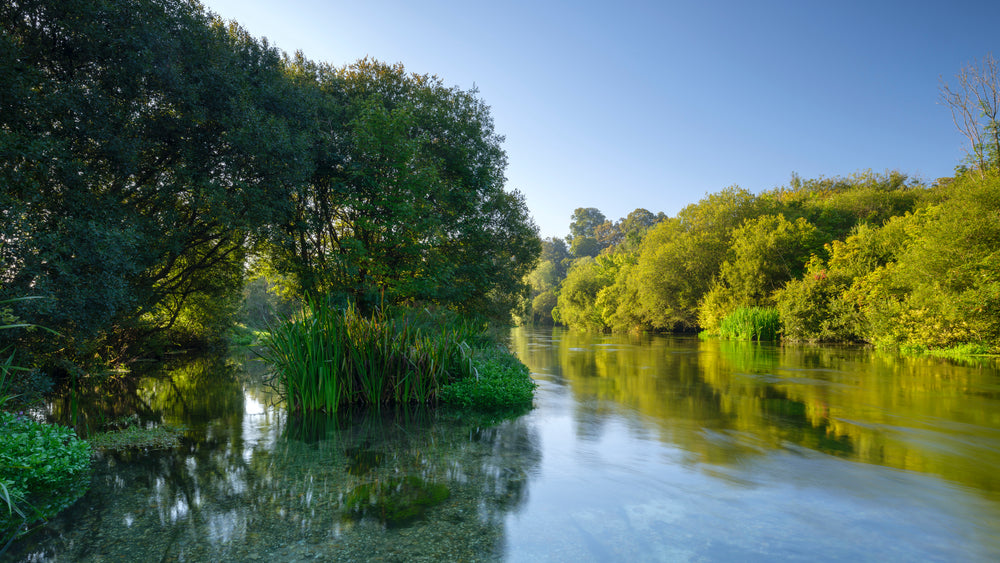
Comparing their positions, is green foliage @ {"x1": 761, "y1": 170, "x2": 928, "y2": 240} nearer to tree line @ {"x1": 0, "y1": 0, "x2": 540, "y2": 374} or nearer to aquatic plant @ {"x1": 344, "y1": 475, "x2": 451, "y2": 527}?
tree line @ {"x1": 0, "y1": 0, "x2": 540, "y2": 374}

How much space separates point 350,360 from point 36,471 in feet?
12.6

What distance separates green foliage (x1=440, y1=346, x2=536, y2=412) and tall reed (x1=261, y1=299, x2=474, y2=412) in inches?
13.0

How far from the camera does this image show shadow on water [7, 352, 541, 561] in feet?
10.5

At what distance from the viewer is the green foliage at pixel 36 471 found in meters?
3.61

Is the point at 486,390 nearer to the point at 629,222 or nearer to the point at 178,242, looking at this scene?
the point at 178,242

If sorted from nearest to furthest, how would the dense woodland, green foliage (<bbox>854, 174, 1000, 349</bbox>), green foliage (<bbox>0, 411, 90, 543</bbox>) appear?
1. green foliage (<bbox>0, 411, 90, 543</bbox>)
2. green foliage (<bbox>854, 174, 1000, 349</bbox>)
3. the dense woodland

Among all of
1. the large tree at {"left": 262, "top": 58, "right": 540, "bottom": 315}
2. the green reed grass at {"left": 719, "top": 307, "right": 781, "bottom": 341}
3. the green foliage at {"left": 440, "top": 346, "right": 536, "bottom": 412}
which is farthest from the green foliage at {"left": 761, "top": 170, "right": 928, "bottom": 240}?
A: the green foliage at {"left": 440, "top": 346, "right": 536, "bottom": 412}

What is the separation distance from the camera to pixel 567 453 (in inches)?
223

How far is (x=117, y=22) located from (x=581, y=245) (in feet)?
295

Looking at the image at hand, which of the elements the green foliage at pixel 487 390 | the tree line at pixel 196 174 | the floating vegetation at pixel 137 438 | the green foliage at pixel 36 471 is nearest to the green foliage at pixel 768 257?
the tree line at pixel 196 174

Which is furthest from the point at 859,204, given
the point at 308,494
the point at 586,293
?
the point at 308,494

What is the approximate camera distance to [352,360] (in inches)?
296

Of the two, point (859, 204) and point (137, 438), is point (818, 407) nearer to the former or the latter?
point (137, 438)

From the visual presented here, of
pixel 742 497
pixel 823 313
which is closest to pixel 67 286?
pixel 742 497
